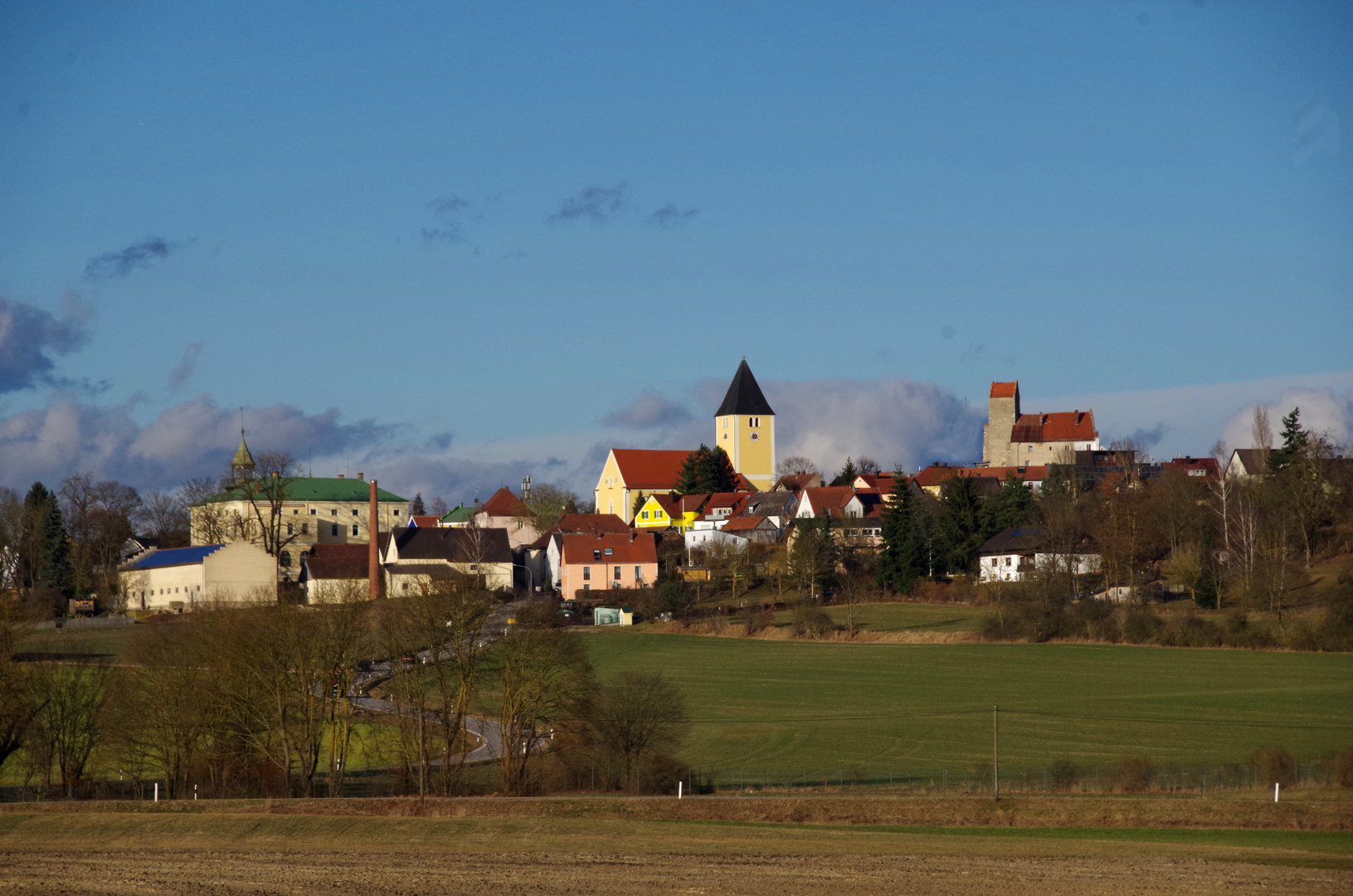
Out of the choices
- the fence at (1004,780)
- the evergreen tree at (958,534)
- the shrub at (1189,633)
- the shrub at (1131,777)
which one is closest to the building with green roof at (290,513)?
the evergreen tree at (958,534)

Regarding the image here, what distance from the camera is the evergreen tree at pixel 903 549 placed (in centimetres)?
7319

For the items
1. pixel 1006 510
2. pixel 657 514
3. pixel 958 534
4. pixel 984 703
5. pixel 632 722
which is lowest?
pixel 984 703

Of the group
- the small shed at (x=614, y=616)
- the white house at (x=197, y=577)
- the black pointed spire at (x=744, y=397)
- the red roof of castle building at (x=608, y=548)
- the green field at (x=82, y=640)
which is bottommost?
the green field at (x=82, y=640)

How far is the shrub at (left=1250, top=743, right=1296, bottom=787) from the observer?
96.1 ft

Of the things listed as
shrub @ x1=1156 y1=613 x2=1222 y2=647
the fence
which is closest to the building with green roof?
shrub @ x1=1156 y1=613 x2=1222 y2=647

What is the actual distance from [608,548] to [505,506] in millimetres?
32607

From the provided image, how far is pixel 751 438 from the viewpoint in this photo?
434 ft

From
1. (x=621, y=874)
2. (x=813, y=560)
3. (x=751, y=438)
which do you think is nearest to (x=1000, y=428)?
(x=751, y=438)

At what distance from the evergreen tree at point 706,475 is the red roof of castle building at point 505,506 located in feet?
41.4

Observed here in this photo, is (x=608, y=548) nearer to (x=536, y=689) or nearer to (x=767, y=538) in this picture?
(x=767, y=538)

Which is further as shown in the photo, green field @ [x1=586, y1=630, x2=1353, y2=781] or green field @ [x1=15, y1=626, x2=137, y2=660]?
green field @ [x1=15, y1=626, x2=137, y2=660]

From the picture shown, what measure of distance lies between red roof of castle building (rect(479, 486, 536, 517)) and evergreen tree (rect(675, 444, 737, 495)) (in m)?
12.6

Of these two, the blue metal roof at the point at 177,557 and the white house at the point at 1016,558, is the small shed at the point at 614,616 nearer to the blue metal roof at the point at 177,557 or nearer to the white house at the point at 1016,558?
the white house at the point at 1016,558

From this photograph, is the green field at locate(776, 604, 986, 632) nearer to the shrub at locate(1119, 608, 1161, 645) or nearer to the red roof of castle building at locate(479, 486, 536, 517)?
the shrub at locate(1119, 608, 1161, 645)
